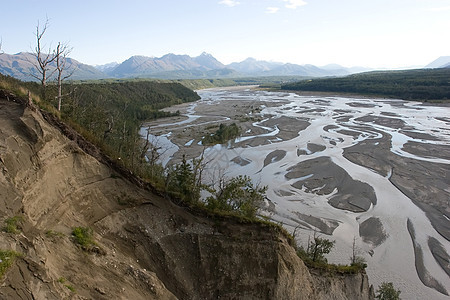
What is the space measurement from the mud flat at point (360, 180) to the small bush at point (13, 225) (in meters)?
23.6

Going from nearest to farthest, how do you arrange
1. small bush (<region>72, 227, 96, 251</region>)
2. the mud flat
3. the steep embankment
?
the steep embankment → small bush (<region>72, 227, 96, 251</region>) → the mud flat

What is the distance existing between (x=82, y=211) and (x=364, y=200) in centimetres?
3358

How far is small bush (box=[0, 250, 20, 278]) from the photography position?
7.51 meters

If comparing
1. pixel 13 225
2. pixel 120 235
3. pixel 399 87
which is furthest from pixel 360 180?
pixel 399 87

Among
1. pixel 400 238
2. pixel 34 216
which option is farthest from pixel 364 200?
pixel 34 216

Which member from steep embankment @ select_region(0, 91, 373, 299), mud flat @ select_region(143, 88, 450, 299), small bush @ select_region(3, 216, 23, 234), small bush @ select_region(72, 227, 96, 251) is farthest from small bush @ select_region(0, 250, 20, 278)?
mud flat @ select_region(143, 88, 450, 299)

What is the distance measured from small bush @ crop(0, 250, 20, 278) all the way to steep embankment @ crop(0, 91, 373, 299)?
3.97 ft

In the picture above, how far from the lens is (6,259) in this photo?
7.77m

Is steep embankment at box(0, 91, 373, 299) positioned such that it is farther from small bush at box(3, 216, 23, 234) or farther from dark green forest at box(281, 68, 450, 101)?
dark green forest at box(281, 68, 450, 101)

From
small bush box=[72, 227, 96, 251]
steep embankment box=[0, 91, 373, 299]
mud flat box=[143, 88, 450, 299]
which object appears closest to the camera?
steep embankment box=[0, 91, 373, 299]

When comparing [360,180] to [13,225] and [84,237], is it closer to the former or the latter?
[84,237]

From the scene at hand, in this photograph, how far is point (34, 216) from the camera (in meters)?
12.1

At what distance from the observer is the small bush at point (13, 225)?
30.7ft

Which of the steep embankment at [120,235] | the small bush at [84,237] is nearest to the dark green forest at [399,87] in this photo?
the steep embankment at [120,235]
